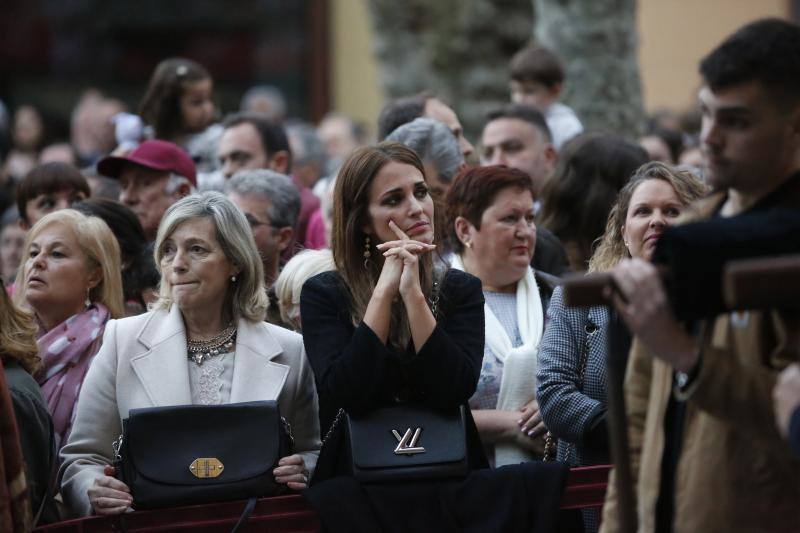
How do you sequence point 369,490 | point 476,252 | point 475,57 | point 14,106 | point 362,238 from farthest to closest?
point 14,106 < point 475,57 < point 476,252 < point 362,238 < point 369,490

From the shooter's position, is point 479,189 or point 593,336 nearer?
point 593,336

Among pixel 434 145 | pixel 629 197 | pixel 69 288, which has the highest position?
pixel 434 145

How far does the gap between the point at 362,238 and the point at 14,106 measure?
53.3ft

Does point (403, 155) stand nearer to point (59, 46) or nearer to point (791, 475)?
point (791, 475)

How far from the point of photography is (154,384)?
198 inches

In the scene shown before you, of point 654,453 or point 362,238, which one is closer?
point 654,453

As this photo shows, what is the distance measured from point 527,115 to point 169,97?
2.14 m

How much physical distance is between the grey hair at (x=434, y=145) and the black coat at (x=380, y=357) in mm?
1709

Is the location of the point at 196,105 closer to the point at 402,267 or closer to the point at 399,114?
the point at 399,114

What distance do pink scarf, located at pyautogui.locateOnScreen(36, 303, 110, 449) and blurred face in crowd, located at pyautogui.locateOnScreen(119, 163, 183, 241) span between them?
1379 mm

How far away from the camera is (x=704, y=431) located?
133 inches

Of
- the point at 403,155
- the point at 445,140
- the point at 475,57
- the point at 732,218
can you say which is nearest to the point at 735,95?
the point at 732,218

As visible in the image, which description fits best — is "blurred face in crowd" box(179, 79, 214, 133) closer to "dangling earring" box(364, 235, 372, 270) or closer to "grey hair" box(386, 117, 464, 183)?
"grey hair" box(386, 117, 464, 183)

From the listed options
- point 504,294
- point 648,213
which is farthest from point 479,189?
point 648,213
